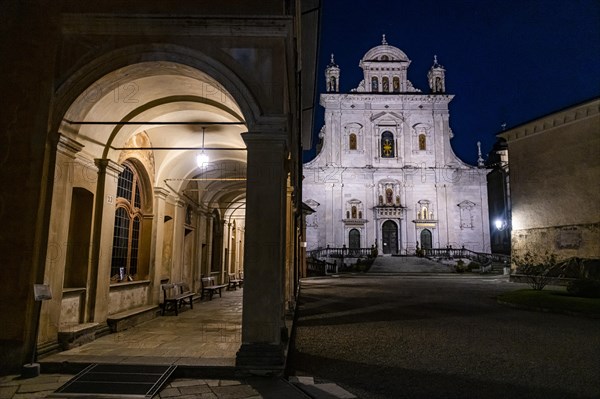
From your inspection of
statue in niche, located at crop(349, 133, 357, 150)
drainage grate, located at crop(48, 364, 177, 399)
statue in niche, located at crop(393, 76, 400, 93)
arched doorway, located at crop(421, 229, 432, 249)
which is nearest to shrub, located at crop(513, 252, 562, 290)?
drainage grate, located at crop(48, 364, 177, 399)

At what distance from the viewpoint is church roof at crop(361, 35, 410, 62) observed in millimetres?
48344

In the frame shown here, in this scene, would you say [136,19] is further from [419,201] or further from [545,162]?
[419,201]

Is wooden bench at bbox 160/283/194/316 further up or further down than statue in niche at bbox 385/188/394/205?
further down

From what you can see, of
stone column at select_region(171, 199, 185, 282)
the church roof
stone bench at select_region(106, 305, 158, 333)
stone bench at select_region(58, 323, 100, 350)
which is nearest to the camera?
stone bench at select_region(58, 323, 100, 350)

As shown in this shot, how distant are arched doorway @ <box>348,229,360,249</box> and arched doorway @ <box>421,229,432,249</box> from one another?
7.10 metres

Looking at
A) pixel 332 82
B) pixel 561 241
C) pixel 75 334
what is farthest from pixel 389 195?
pixel 75 334

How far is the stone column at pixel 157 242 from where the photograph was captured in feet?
35.7

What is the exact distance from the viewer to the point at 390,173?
153 ft

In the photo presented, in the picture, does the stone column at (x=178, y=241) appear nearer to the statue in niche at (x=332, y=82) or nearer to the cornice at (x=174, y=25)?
the cornice at (x=174, y=25)

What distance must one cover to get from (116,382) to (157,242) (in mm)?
6369

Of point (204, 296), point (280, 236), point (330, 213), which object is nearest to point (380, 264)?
point (330, 213)

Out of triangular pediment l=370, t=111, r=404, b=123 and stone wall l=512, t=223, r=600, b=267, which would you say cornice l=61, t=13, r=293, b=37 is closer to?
stone wall l=512, t=223, r=600, b=267

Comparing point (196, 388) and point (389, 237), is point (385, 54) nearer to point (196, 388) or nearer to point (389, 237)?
point (389, 237)

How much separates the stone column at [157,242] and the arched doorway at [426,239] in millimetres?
38463
